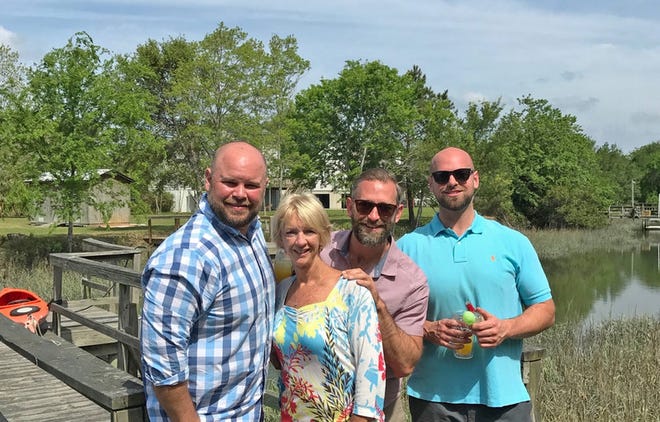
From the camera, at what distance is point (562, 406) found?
616cm

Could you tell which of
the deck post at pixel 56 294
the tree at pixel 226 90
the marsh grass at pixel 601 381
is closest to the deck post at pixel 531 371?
the marsh grass at pixel 601 381

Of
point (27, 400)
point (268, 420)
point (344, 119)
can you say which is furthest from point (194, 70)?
point (27, 400)

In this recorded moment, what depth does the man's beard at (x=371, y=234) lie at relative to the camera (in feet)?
9.05

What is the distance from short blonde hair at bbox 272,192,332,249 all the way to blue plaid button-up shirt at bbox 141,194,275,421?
13 cm

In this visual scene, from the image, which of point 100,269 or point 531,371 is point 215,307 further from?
point 100,269

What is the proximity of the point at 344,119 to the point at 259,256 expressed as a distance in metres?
33.7

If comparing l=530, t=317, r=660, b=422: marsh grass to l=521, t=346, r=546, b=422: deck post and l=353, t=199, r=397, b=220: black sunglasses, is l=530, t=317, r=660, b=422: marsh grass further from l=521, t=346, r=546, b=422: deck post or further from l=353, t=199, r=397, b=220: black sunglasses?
l=353, t=199, r=397, b=220: black sunglasses

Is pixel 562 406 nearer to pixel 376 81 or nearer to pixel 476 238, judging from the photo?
pixel 476 238

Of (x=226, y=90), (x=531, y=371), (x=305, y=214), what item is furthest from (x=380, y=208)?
(x=226, y=90)

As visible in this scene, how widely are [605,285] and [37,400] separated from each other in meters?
21.0

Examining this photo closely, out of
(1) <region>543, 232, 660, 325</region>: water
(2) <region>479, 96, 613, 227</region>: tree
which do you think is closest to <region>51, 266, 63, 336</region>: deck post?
(1) <region>543, 232, 660, 325</region>: water

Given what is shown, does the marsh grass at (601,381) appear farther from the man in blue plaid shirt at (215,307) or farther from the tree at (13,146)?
the tree at (13,146)

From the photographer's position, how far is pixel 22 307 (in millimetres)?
7270

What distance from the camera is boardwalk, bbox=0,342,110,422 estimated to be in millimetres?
3305
